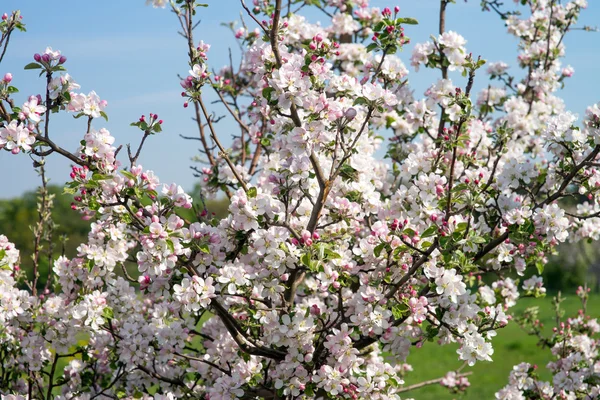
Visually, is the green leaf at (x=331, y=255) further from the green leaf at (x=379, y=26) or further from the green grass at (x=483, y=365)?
the green grass at (x=483, y=365)

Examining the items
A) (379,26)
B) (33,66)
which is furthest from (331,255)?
(33,66)

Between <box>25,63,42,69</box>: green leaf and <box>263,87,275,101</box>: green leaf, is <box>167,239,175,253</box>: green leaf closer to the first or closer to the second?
<box>263,87,275,101</box>: green leaf

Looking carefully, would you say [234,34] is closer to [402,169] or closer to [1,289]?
[402,169]

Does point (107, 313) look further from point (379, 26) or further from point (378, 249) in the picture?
point (379, 26)

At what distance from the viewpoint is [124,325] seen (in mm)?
4324

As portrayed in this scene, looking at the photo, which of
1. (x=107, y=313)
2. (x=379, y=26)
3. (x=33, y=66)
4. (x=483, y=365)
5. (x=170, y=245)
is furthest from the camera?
(x=483, y=365)

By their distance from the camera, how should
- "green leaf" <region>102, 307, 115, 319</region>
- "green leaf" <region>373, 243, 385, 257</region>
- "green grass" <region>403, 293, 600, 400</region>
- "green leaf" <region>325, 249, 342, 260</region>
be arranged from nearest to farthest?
"green leaf" <region>325, 249, 342, 260</region>
"green leaf" <region>373, 243, 385, 257</region>
"green leaf" <region>102, 307, 115, 319</region>
"green grass" <region>403, 293, 600, 400</region>

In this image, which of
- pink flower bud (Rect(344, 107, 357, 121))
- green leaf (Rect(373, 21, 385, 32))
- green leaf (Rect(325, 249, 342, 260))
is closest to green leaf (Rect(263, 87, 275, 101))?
Answer: pink flower bud (Rect(344, 107, 357, 121))

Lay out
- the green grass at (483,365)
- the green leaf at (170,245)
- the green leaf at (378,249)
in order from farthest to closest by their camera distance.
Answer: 1. the green grass at (483,365)
2. the green leaf at (378,249)
3. the green leaf at (170,245)

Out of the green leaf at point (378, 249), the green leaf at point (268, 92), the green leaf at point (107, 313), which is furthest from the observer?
the green leaf at point (107, 313)

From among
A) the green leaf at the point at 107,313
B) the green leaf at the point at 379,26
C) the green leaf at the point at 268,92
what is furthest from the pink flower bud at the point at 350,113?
the green leaf at the point at 107,313

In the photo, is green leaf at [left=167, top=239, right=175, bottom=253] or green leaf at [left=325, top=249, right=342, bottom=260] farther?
green leaf at [left=325, top=249, right=342, bottom=260]

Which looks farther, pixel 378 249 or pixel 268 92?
pixel 378 249

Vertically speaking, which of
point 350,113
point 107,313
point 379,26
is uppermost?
point 379,26
